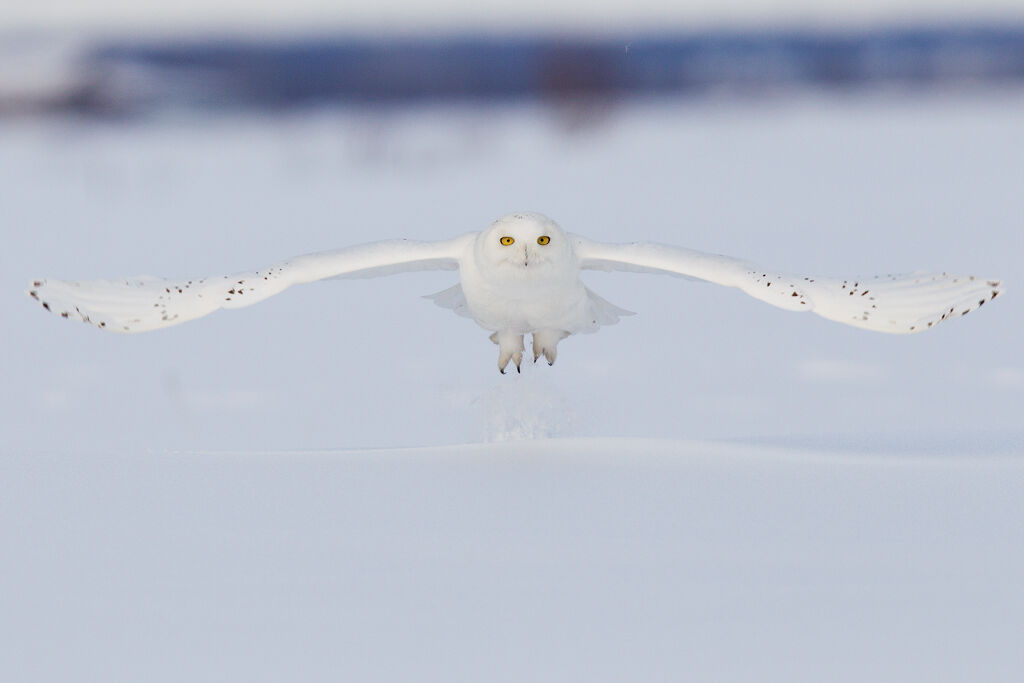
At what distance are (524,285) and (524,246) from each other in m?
0.30

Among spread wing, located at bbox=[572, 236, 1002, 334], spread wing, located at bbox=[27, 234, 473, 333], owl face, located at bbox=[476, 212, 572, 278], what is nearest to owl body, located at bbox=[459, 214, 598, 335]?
owl face, located at bbox=[476, 212, 572, 278]

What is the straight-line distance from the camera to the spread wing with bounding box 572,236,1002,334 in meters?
7.96

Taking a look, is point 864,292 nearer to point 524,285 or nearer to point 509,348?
point 524,285

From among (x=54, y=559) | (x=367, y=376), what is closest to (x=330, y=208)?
(x=367, y=376)

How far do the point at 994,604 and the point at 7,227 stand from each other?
1479cm

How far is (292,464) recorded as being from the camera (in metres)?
6.86

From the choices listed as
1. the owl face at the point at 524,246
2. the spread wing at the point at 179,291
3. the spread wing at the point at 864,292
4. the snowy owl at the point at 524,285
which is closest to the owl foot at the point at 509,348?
the snowy owl at the point at 524,285

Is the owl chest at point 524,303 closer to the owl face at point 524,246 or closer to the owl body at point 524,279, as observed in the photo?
the owl body at point 524,279

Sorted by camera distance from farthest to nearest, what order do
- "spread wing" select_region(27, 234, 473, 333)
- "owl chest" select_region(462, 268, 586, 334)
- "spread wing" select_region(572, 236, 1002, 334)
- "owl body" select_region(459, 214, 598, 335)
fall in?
"owl chest" select_region(462, 268, 586, 334), "owl body" select_region(459, 214, 598, 335), "spread wing" select_region(27, 234, 473, 333), "spread wing" select_region(572, 236, 1002, 334)

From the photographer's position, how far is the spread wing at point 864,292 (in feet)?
26.1

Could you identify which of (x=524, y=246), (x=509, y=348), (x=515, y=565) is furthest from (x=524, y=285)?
(x=515, y=565)

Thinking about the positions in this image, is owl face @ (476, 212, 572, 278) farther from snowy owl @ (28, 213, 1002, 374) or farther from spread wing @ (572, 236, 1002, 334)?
spread wing @ (572, 236, 1002, 334)

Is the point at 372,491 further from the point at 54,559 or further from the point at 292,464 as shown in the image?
the point at 54,559

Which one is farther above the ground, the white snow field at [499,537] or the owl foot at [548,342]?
the owl foot at [548,342]
